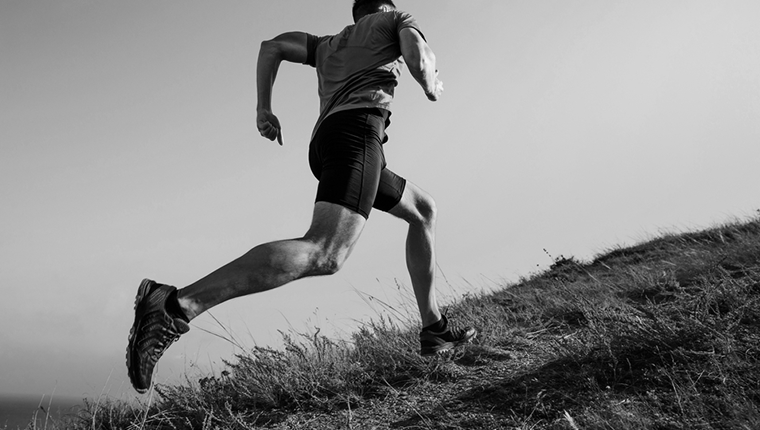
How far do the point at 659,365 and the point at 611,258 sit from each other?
7.00 meters

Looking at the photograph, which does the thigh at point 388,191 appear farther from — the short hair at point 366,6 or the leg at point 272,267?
the short hair at point 366,6

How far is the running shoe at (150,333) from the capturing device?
1758 millimetres

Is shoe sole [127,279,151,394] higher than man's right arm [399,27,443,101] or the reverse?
the reverse

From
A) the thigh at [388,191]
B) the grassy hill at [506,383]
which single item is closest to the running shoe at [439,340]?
the grassy hill at [506,383]

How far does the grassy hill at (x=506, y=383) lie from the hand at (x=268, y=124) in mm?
1281

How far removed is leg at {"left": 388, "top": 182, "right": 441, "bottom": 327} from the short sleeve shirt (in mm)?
607

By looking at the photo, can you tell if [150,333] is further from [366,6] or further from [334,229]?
[366,6]

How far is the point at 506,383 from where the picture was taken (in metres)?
2.53

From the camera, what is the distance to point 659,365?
2.39 meters

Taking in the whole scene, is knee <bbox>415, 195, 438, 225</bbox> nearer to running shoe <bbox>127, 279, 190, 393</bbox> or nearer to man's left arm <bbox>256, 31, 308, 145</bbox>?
man's left arm <bbox>256, 31, 308, 145</bbox>

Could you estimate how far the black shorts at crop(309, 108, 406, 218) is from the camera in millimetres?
2010

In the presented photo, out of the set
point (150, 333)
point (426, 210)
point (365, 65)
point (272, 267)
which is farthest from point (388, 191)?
point (150, 333)

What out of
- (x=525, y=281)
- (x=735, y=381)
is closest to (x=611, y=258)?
(x=525, y=281)

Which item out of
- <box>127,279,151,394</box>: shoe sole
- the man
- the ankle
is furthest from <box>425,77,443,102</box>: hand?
<box>127,279,151,394</box>: shoe sole
